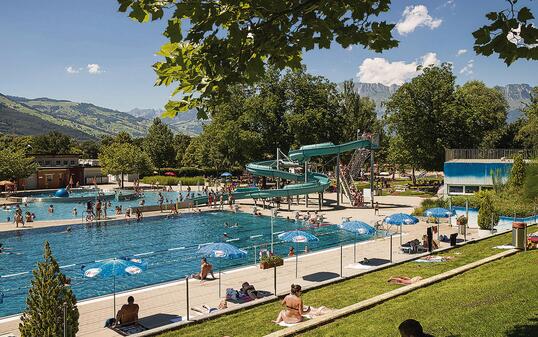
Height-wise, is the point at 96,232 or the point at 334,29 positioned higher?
the point at 334,29

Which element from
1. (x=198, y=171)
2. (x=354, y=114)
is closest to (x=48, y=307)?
(x=354, y=114)

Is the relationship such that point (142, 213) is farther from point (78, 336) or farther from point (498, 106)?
point (498, 106)

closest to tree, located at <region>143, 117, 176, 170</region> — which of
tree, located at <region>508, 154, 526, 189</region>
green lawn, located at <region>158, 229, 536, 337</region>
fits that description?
tree, located at <region>508, 154, 526, 189</region>

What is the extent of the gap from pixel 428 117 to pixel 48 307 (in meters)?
50.1

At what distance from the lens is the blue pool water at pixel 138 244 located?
18.9m

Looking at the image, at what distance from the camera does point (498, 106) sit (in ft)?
268

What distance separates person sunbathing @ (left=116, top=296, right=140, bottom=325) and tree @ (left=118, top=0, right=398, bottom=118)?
9.04 meters

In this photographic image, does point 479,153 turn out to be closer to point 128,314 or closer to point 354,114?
point 354,114

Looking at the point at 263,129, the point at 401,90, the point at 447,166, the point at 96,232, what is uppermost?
the point at 401,90

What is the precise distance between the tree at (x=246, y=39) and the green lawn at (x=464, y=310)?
613 centimetres

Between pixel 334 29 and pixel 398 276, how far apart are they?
43.4 feet

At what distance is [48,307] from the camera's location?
9.70 meters

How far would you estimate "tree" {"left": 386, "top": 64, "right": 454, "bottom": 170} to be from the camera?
51344 mm

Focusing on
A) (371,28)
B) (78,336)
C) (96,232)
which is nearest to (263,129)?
(96,232)
